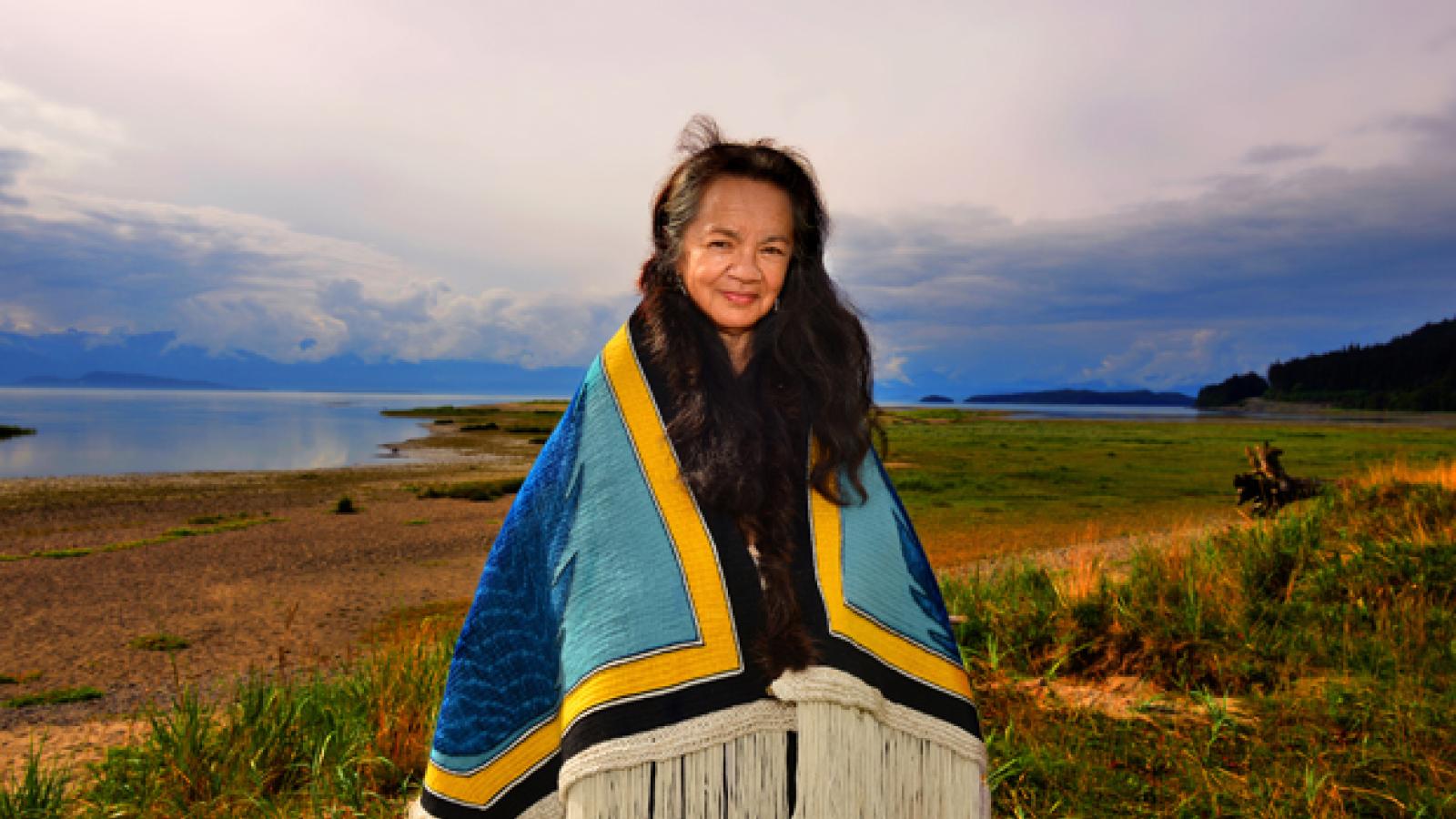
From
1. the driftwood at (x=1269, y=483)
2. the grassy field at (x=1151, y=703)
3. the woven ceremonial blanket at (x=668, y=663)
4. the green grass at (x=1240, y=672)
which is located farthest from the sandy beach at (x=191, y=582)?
the driftwood at (x=1269, y=483)

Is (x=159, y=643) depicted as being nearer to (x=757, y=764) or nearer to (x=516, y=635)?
(x=516, y=635)

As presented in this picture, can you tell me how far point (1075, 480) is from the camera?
2823cm

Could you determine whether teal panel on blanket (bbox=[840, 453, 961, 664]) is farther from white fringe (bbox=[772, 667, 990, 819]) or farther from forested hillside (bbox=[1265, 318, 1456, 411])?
forested hillside (bbox=[1265, 318, 1456, 411])

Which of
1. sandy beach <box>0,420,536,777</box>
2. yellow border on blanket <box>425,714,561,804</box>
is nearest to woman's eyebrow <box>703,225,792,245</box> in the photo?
yellow border on blanket <box>425,714,561,804</box>

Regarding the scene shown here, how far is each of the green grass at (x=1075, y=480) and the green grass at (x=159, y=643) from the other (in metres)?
11.2

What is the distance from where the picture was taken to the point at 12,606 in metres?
14.2

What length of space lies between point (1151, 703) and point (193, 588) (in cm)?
1686

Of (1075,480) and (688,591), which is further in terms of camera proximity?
(1075,480)

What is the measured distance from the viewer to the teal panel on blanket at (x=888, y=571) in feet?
6.27

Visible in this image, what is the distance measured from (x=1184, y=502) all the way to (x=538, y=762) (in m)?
24.7

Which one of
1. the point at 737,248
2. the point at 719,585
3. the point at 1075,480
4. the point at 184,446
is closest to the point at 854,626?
the point at 719,585

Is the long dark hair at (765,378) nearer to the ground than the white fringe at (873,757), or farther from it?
farther from it

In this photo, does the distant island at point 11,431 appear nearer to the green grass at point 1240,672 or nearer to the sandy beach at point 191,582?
the sandy beach at point 191,582

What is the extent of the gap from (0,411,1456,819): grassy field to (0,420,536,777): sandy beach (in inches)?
Answer: 22.0
